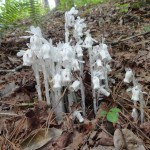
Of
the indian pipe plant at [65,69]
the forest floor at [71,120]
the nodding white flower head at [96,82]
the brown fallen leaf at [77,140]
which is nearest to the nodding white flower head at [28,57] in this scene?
the indian pipe plant at [65,69]

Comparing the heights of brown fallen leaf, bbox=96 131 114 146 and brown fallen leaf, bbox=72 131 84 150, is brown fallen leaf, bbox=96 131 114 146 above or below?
above

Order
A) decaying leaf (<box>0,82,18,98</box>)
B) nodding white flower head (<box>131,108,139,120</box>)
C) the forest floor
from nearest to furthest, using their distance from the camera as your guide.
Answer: the forest floor
nodding white flower head (<box>131,108,139,120</box>)
decaying leaf (<box>0,82,18,98</box>)

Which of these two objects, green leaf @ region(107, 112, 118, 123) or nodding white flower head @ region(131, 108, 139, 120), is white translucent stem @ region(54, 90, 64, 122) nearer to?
green leaf @ region(107, 112, 118, 123)

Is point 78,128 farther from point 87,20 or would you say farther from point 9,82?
point 87,20

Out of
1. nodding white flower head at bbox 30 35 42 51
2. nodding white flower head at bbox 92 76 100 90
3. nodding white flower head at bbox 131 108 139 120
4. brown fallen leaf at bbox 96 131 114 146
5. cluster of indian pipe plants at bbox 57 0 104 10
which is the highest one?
cluster of indian pipe plants at bbox 57 0 104 10

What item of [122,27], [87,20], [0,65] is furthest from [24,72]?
[87,20]

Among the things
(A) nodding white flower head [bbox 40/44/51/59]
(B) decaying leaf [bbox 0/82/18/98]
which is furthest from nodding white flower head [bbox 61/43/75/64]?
(B) decaying leaf [bbox 0/82/18/98]
